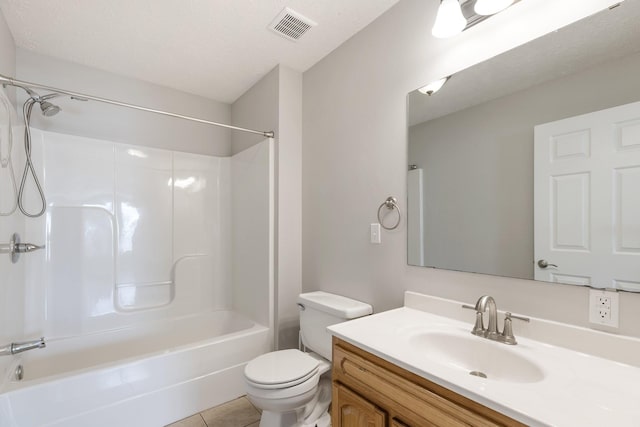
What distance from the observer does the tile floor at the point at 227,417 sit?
1.80 meters

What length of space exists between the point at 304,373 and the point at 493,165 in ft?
4.47

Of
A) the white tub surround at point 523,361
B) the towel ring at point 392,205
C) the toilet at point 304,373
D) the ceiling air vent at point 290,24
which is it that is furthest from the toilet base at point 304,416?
the ceiling air vent at point 290,24

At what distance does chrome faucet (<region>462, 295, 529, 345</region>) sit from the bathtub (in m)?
1.58

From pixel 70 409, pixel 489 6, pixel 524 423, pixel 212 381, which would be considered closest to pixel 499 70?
pixel 489 6

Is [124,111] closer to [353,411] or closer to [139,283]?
[139,283]

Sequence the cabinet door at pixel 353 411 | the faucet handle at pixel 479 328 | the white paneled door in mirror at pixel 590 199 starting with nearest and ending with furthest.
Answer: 1. the white paneled door in mirror at pixel 590 199
2. the cabinet door at pixel 353 411
3. the faucet handle at pixel 479 328

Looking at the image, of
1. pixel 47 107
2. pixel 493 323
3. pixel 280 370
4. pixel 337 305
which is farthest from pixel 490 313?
pixel 47 107

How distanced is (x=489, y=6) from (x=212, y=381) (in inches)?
101

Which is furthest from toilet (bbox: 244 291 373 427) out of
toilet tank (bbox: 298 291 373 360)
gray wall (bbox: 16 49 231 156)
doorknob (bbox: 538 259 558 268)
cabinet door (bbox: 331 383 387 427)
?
gray wall (bbox: 16 49 231 156)

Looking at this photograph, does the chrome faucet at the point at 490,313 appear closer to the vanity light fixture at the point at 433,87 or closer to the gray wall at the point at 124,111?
the vanity light fixture at the point at 433,87

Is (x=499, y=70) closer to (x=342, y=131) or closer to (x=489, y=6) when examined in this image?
(x=489, y=6)

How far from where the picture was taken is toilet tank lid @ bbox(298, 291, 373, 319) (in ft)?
5.33

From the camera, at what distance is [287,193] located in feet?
7.47

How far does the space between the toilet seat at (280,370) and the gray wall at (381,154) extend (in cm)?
49
